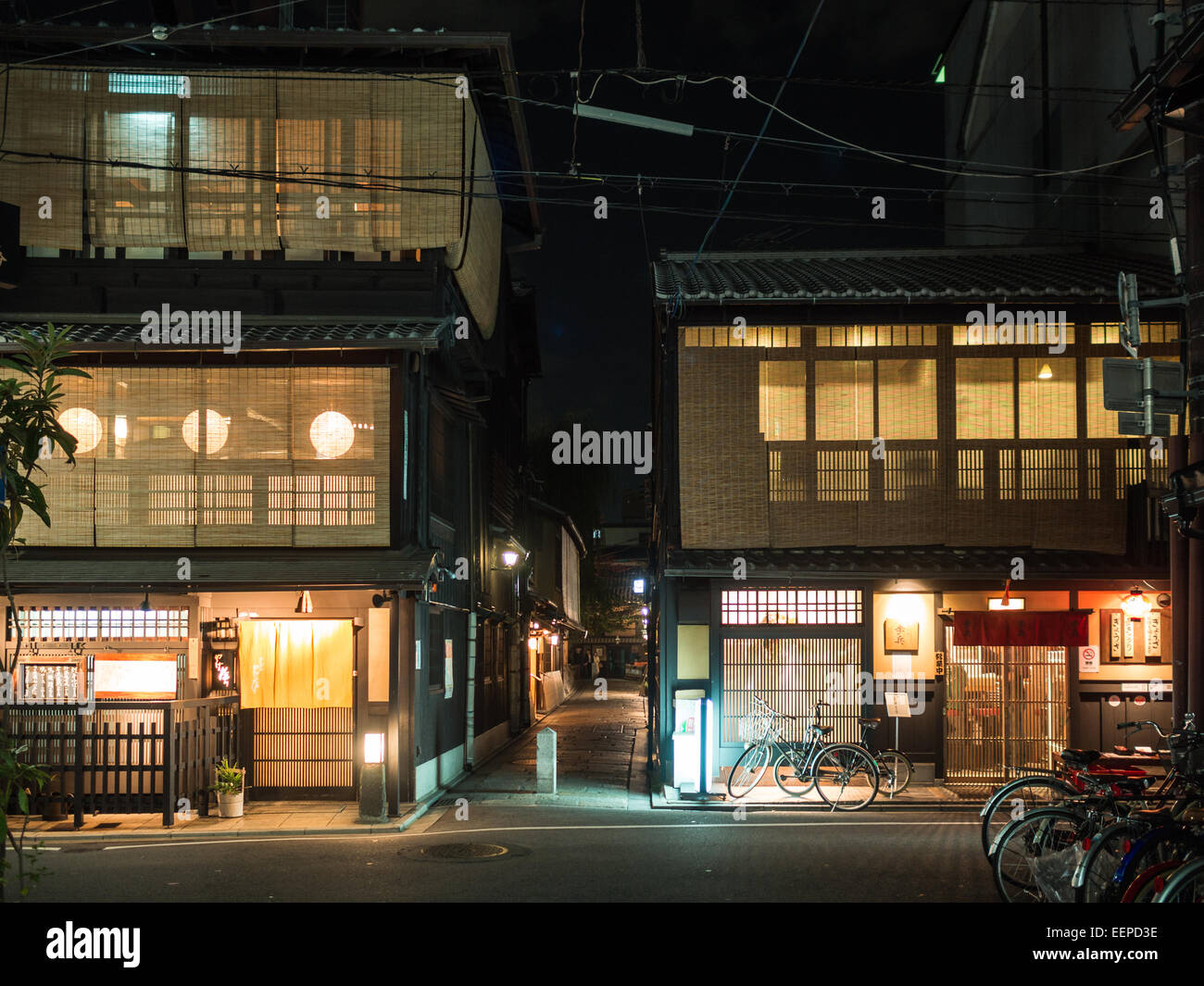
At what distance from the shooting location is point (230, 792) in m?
17.6

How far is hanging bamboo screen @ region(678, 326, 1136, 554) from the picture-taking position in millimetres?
20422

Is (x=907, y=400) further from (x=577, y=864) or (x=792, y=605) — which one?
(x=577, y=864)

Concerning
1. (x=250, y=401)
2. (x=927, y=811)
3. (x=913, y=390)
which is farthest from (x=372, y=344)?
(x=927, y=811)

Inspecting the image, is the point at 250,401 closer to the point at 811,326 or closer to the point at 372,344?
the point at 372,344

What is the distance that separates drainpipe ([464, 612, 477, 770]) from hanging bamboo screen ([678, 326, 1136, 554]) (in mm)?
6879

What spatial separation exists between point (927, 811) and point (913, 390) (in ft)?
24.8

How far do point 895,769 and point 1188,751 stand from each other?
8070 millimetres

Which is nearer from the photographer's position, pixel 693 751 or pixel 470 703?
pixel 693 751

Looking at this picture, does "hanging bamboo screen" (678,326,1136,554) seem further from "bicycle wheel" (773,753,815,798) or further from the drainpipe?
the drainpipe

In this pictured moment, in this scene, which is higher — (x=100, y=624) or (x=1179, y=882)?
(x=100, y=624)

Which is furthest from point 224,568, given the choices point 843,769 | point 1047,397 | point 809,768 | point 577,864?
point 1047,397

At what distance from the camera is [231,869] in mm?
13297

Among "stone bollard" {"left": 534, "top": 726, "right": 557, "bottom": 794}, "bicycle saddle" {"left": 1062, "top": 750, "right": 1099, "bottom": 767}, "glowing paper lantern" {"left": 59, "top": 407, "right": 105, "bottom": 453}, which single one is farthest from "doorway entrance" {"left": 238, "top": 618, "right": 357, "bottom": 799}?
"bicycle saddle" {"left": 1062, "top": 750, "right": 1099, "bottom": 767}

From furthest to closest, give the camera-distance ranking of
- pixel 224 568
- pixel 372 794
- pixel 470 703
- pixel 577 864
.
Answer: pixel 470 703, pixel 224 568, pixel 372 794, pixel 577 864
